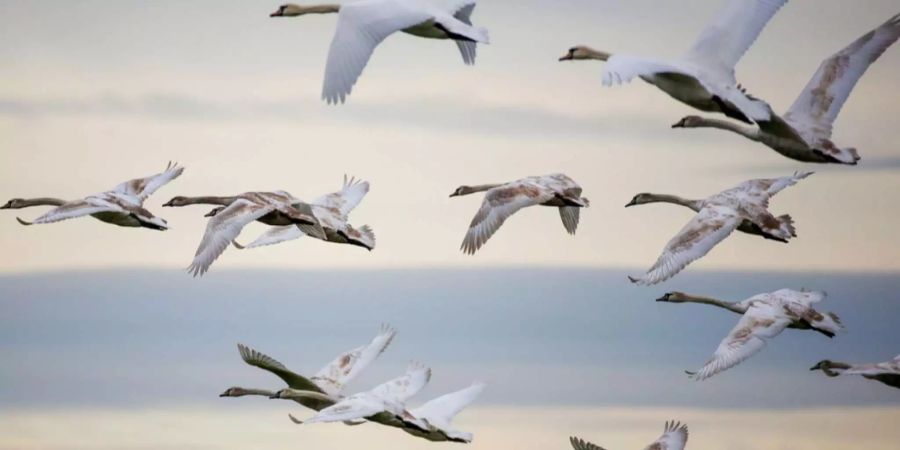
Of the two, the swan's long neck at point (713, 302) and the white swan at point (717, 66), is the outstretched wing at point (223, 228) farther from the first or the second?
the swan's long neck at point (713, 302)

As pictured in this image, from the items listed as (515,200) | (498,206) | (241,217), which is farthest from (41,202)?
(515,200)

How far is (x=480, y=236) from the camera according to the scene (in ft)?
156

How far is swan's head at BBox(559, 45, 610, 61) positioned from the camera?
47.7 meters

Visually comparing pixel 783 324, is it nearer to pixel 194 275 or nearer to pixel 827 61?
pixel 827 61

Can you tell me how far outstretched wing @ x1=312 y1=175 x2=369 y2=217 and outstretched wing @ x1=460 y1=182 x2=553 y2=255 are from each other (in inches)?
130

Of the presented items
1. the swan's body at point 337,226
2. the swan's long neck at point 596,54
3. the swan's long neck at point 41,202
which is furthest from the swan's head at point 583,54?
the swan's long neck at point 41,202

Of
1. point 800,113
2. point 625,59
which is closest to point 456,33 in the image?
point 625,59

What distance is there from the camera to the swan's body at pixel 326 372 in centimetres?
4588

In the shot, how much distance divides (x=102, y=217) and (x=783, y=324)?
12.4 m

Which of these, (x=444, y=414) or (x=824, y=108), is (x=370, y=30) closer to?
(x=444, y=414)

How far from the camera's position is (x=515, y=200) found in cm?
4816

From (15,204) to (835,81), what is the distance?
53.5 feet

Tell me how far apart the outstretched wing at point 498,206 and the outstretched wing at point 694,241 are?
10.2 ft

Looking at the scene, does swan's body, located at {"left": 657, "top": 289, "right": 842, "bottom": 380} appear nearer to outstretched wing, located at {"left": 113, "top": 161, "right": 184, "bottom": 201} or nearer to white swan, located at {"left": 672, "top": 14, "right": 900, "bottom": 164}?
white swan, located at {"left": 672, "top": 14, "right": 900, "bottom": 164}
